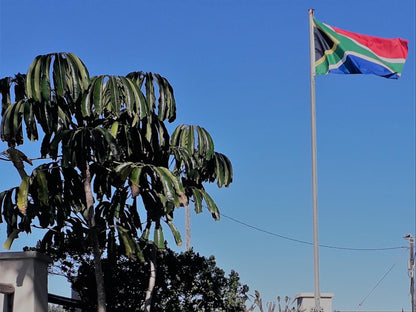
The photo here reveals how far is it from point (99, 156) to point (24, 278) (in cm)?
243

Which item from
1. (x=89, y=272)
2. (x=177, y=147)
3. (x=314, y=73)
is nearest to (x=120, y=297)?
(x=89, y=272)

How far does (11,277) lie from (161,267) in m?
4.94

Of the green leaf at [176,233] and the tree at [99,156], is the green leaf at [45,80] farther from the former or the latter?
the green leaf at [176,233]

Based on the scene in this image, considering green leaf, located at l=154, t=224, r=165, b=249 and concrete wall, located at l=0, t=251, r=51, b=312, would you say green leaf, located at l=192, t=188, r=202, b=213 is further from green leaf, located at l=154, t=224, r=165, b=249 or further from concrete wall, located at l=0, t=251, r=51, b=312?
concrete wall, located at l=0, t=251, r=51, b=312

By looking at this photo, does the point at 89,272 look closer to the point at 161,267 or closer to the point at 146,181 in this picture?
the point at 161,267

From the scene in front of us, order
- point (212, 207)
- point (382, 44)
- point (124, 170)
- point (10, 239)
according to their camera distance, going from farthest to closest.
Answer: point (382, 44), point (212, 207), point (10, 239), point (124, 170)

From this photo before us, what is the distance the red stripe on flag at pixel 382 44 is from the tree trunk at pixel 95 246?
5656 millimetres

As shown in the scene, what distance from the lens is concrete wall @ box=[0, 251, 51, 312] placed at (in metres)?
13.2

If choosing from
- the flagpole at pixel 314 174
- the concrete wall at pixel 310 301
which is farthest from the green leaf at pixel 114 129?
the concrete wall at pixel 310 301

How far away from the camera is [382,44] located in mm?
15539

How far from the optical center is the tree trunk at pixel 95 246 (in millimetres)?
14234

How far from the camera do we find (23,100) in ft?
45.0

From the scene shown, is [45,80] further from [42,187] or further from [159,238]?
[159,238]

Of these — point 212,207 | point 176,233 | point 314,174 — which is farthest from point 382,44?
point 176,233
